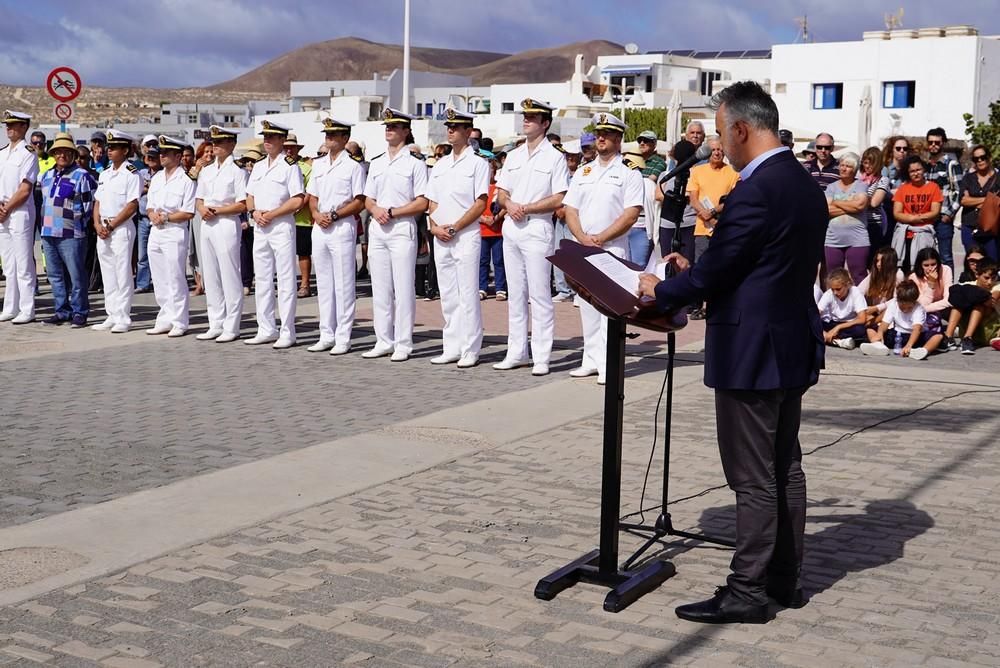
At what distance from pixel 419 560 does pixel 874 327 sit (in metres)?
8.40

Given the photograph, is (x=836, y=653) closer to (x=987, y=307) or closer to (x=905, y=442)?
(x=905, y=442)

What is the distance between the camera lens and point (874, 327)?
13.2m

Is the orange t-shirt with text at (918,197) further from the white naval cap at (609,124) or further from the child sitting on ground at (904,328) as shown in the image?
the white naval cap at (609,124)

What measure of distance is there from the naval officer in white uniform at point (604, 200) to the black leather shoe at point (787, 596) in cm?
535

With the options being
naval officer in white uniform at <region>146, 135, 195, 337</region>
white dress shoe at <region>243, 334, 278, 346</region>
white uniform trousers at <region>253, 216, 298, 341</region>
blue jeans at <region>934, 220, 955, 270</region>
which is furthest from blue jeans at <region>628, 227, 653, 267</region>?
naval officer in white uniform at <region>146, 135, 195, 337</region>

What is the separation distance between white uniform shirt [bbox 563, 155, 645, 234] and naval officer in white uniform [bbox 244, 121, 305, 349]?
327 cm

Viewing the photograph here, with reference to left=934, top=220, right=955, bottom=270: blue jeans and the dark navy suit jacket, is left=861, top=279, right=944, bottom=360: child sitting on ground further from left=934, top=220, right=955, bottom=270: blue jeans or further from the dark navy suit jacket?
the dark navy suit jacket

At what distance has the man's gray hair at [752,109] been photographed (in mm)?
5301

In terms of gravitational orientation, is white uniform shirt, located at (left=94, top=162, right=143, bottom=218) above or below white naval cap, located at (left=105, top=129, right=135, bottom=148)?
below

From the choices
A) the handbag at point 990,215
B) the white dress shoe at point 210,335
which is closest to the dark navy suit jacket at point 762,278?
the white dress shoe at point 210,335

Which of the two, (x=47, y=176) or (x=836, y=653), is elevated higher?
(x=47, y=176)

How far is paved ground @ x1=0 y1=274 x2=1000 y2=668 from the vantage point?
4980 millimetres

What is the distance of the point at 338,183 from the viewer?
489 inches

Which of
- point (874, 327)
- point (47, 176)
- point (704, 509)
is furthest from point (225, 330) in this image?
point (704, 509)
